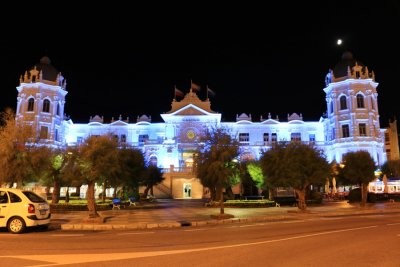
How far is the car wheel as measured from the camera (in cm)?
1546

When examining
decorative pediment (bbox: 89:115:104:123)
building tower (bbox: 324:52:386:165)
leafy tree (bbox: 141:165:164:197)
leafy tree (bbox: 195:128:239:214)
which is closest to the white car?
leafy tree (bbox: 195:128:239:214)

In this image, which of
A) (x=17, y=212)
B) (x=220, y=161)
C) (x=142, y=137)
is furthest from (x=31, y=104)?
(x=17, y=212)

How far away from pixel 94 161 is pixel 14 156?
6.93m

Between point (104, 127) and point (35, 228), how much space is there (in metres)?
56.2

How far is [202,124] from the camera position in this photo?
6631 cm

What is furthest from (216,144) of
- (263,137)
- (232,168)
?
(263,137)

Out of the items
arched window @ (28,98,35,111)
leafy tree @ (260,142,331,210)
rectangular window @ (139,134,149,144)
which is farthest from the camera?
rectangular window @ (139,134,149,144)

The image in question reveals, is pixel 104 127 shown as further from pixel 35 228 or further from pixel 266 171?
pixel 35 228

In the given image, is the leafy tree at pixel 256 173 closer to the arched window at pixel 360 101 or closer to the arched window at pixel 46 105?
the arched window at pixel 360 101

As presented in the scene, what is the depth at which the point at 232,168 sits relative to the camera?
25125 millimetres

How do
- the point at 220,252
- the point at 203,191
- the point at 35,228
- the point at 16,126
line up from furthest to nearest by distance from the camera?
the point at 203,191 < the point at 16,126 < the point at 35,228 < the point at 220,252

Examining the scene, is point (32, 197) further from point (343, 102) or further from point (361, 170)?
point (343, 102)

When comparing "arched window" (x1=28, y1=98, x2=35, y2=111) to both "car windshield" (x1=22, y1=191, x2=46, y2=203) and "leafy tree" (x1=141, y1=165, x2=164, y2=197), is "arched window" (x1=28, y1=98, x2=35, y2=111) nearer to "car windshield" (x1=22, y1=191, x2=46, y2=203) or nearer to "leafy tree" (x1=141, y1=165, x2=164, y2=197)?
"leafy tree" (x1=141, y1=165, x2=164, y2=197)

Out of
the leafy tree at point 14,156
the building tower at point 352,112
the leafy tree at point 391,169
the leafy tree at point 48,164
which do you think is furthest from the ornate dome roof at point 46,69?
the leafy tree at point 391,169
